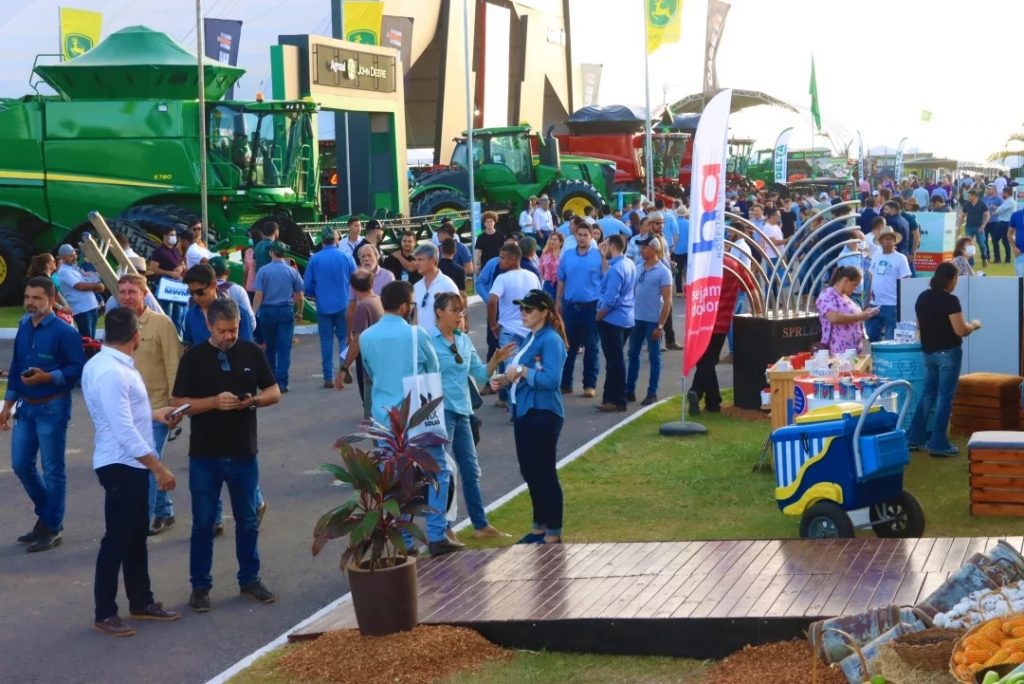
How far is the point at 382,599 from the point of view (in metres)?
6.73

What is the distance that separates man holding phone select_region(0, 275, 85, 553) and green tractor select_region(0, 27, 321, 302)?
14013mm

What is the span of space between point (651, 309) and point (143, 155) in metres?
13.1

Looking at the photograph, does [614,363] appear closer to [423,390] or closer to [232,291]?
[232,291]

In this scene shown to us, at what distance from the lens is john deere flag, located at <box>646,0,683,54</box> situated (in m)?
29.8

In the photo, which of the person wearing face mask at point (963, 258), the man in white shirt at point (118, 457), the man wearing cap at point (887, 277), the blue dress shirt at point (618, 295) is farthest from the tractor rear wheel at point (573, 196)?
the man in white shirt at point (118, 457)

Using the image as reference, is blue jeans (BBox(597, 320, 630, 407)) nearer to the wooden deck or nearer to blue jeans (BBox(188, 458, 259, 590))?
the wooden deck

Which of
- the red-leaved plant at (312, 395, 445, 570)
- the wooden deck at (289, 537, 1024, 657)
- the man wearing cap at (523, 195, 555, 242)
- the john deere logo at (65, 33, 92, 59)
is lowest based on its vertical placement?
the wooden deck at (289, 537, 1024, 657)

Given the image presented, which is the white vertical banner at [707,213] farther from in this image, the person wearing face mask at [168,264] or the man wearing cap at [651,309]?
the person wearing face mask at [168,264]

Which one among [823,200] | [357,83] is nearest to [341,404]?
[357,83]

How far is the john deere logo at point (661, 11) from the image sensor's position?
2969 cm

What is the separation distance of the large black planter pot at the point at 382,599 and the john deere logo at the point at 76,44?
96.4 ft

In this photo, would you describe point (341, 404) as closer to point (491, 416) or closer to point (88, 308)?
point (491, 416)

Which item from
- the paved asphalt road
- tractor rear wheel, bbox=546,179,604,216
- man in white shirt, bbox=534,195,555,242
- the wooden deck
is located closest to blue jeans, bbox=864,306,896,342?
the paved asphalt road

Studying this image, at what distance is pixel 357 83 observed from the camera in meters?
27.2
